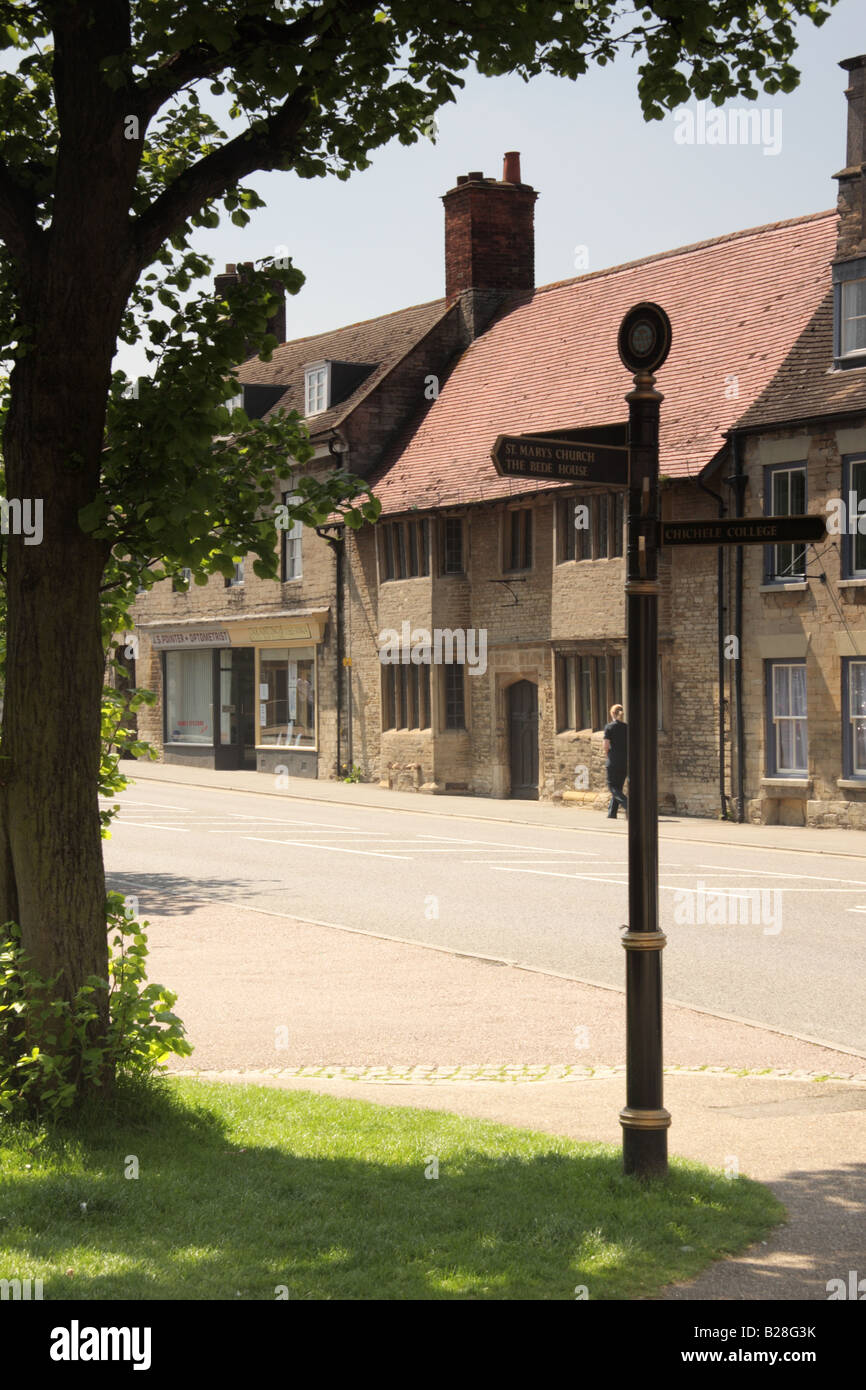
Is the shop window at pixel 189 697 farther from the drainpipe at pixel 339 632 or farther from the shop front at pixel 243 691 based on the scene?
the drainpipe at pixel 339 632

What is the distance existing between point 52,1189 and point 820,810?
69.3ft

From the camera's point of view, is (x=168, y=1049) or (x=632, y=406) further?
(x=168, y=1049)

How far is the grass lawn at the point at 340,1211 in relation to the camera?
5238mm

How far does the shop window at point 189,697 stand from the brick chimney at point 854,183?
75.6 feet

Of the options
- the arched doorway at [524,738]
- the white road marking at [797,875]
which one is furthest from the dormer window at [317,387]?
the white road marking at [797,875]

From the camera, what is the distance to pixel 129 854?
21281 mm

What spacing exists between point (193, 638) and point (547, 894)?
29.2m

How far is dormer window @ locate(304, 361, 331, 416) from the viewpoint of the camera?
3997 cm

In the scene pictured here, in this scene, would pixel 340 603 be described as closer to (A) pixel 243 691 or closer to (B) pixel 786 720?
(A) pixel 243 691

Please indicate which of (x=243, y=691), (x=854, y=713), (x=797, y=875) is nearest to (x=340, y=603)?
(x=243, y=691)

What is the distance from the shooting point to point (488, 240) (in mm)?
37500

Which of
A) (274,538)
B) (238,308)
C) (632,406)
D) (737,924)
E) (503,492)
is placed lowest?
(737,924)
